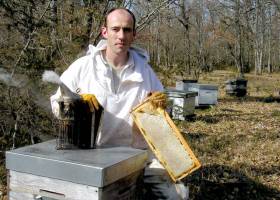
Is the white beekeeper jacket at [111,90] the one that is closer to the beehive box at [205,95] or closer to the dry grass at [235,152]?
the dry grass at [235,152]

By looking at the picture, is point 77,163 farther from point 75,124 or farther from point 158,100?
point 158,100

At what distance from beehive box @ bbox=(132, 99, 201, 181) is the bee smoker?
0.24 m

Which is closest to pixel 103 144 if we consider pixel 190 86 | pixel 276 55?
pixel 190 86

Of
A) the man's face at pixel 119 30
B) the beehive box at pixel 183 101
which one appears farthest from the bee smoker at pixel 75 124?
the beehive box at pixel 183 101

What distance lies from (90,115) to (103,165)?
409mm

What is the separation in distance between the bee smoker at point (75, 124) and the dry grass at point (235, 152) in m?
1.78

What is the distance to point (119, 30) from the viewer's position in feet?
7.89

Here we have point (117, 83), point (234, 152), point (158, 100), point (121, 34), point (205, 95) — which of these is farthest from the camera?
point (205, 95)

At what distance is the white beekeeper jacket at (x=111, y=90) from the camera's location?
2453 millimetres

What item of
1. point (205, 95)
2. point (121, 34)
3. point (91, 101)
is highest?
point (121, 34)

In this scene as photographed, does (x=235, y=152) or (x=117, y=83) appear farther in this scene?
(x=235, y=152)

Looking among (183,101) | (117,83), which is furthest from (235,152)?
(117,83)

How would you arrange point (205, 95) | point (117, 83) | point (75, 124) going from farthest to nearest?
1. point (205, 95)
2. point (117, 83)
3. point (75, 124)

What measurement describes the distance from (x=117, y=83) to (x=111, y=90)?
65 mm
